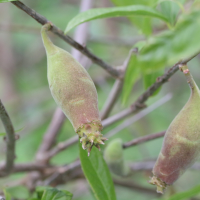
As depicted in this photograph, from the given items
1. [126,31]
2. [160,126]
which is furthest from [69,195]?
[126,31]

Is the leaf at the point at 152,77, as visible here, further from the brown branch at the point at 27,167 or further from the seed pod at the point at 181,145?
the brown branch at the point at 27,167

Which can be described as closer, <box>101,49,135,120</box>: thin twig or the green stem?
the green stem

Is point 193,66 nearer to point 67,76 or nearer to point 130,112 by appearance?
point 130,112

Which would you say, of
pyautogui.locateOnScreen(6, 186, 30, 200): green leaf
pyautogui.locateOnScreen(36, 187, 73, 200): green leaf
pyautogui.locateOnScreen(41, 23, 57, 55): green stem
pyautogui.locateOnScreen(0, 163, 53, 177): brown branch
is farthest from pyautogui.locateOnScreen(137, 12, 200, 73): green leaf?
pyautogui.locateOnScreen(0, 163, 53, 177): brown branch

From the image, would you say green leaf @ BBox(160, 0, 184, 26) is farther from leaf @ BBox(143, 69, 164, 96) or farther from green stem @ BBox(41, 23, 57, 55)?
green stem @ BBox(41, 23, 57, 55)

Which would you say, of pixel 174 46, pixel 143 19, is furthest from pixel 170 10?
pixel 174 46

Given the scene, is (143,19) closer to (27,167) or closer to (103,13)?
(103,13)
